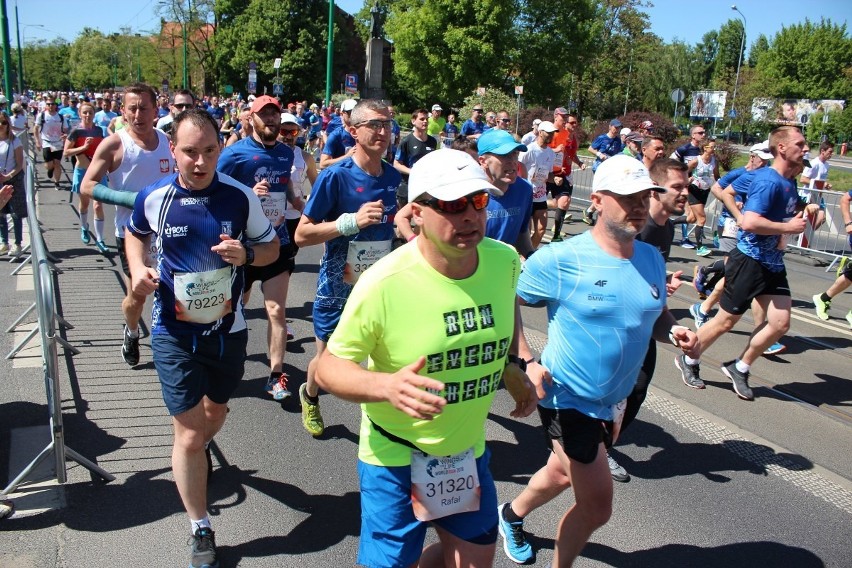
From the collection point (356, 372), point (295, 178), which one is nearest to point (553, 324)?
point (356, 372)

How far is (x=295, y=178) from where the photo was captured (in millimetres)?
6926

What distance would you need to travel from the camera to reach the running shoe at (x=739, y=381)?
243 inches

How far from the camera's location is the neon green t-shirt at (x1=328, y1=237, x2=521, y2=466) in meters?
2.36

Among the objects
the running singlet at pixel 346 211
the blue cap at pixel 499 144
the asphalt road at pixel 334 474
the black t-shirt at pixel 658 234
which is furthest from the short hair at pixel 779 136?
the running singlet at pixel 346 211

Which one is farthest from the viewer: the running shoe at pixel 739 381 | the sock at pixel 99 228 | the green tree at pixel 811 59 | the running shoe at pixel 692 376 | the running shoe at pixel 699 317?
the green tree at pixel 811 59

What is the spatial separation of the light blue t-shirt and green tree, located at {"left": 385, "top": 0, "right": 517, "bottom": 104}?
43.5 m

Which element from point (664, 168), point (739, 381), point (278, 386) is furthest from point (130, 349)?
point (739, 381)

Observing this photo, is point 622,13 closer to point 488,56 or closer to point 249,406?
point 488,56

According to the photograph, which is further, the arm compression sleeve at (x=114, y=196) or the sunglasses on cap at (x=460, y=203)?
the arm compression sleeve at (x=114, y=196)

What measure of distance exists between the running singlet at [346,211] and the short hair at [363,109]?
27 centimetres

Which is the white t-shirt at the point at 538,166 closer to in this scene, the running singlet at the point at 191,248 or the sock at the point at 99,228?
the sock at the point at 99,228

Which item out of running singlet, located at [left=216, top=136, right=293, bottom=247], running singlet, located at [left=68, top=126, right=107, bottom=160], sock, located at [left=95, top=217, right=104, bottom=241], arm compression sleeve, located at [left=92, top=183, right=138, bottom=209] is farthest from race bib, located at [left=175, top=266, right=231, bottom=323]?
running singlet, located at [left=68, top=126, right=107, bottom=160]

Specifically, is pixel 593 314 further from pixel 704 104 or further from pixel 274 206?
pixel 704 104

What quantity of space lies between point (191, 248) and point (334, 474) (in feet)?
5.86
